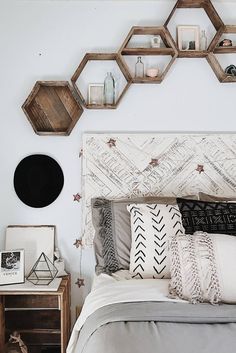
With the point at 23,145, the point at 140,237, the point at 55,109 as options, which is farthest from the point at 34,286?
the point at 55,109

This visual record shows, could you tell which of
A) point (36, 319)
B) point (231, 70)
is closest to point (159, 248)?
point (36, 319)

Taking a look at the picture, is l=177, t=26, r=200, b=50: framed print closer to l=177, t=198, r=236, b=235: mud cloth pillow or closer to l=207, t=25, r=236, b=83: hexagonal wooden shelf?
l=207, t=25, r=236, b=83: hexagonal wooden shelf

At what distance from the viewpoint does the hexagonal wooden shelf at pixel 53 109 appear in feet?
9.70

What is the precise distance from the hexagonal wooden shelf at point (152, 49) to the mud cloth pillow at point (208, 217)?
0.90m

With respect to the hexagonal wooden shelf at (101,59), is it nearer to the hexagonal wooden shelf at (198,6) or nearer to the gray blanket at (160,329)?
the hexagonal wooden shelf at (198,6)

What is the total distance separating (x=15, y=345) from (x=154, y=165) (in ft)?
4.82

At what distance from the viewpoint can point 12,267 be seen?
8.86ft

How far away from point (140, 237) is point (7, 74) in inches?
56.3

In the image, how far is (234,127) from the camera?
3.01 meters

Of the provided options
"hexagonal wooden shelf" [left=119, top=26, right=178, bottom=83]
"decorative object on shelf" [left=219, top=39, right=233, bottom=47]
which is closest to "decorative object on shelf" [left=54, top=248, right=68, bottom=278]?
"hexagonal wooden shelf" [left=119, top=26, right=178, bottom=83]

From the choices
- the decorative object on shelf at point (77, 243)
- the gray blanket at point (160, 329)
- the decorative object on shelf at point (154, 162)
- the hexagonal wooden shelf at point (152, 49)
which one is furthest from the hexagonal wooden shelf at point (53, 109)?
the gray blanket at point (160, 329)

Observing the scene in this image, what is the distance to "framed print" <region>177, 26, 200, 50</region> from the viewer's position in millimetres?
2920

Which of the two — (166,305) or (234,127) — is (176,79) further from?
(166,305)

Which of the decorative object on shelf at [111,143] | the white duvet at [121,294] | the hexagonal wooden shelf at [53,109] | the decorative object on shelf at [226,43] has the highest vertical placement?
the decorative object on shelf at [226,43]
